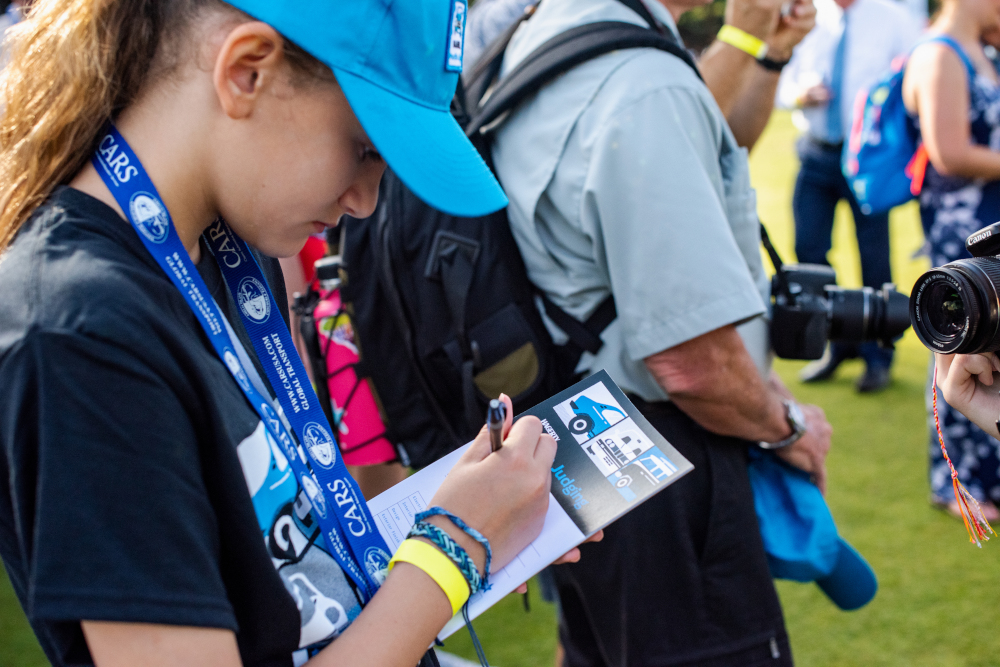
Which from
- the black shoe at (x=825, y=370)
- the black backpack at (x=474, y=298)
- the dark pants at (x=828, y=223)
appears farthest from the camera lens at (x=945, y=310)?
the black shoe at (x=825, y=370)

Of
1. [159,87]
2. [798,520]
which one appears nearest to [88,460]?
[159,87]

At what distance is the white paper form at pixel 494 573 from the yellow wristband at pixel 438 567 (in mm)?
41

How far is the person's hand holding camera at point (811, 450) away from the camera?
171 centimetres

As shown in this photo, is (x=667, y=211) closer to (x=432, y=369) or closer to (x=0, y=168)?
(x=432, y=369)

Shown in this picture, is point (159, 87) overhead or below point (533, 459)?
overhead

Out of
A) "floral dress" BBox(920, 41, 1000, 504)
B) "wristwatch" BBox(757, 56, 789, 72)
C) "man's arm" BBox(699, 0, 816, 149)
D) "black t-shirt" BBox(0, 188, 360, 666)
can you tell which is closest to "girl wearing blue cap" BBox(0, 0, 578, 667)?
"black t-shirt" BBox(0, 188, 360, 666)

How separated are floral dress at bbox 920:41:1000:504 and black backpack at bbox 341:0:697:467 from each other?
1.86 metres

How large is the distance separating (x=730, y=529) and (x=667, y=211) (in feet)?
2.26

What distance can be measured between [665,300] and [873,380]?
340 centimetres

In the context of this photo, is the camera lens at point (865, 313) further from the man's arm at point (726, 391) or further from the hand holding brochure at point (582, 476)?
the hand holding brochure at point (582, 476)

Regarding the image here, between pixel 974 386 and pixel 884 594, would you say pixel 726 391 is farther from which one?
pixel 884 594

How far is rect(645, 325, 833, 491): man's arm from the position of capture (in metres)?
1.50

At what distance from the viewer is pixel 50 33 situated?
2.84 ft

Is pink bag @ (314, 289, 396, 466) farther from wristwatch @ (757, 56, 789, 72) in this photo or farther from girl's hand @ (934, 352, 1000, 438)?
wristwatch @ (757, 56, 789, 72)
